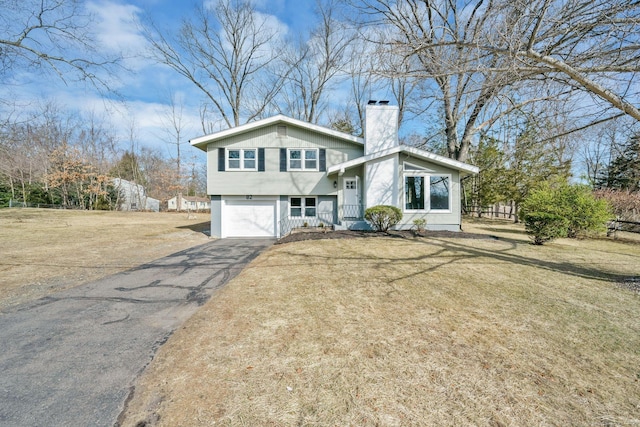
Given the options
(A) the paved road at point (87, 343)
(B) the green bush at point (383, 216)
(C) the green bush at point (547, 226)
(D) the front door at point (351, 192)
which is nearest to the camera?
(A) the paved road at point (87, 343)

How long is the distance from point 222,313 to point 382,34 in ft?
23.7

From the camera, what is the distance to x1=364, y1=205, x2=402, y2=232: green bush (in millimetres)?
11938

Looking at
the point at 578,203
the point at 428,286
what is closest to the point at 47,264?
the point at 428,286

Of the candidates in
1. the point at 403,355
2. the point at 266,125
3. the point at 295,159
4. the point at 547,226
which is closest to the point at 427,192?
the point at 547,226

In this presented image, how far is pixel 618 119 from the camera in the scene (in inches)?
229

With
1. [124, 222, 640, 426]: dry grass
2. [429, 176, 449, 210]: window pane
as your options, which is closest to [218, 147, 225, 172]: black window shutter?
[124, 222, 640, 426]: dry grass

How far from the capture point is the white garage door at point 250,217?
14.4m

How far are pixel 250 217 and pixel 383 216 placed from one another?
274 inches

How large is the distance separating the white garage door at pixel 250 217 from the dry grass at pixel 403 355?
8605 mm

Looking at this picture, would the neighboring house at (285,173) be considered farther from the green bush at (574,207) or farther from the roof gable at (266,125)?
the green bush at (574,207)

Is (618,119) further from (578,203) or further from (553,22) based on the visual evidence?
(578,203)

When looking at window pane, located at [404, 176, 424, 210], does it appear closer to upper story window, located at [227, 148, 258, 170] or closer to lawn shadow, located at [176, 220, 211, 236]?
upper story window, located at [227, 148, 258, 170]

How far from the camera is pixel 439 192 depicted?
13141 millimetres

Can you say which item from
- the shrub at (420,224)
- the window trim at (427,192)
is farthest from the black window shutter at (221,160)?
the shrub at (420,224)
